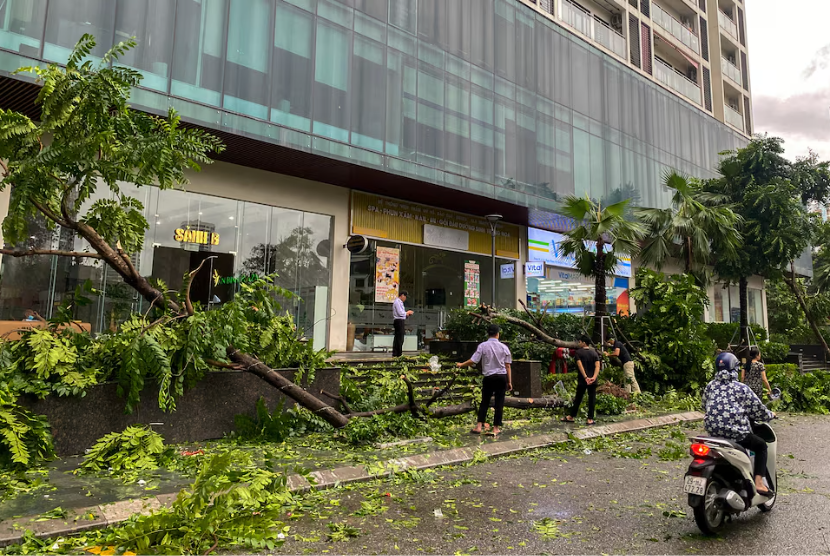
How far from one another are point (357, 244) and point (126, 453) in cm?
1170

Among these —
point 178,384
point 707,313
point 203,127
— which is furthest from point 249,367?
point 707,313

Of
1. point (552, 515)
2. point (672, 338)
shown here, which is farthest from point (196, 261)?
point (672, 338)

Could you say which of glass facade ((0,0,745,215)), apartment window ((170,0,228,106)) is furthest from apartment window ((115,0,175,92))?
apartment window ((170,0,228,106))

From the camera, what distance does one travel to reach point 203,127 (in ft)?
43.9

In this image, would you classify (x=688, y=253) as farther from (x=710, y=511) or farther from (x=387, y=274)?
(x=710, y=511)

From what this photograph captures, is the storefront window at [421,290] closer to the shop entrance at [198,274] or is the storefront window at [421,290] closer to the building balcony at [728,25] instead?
the shop entrance at [198,274]

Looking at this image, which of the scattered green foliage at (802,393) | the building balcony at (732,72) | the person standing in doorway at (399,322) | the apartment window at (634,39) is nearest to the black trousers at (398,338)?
the person standing in doorway at (399,322)

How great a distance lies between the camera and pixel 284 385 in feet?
26.9

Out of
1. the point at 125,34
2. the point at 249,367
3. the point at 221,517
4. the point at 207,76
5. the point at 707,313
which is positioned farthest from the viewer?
the point at 707,313

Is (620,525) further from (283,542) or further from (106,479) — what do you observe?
(106,479)

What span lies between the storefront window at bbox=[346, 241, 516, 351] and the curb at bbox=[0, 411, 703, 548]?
9926mm

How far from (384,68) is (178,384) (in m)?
13.5

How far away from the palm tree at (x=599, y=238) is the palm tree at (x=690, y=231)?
405cm

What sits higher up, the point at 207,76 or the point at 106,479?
the point at 207,76
